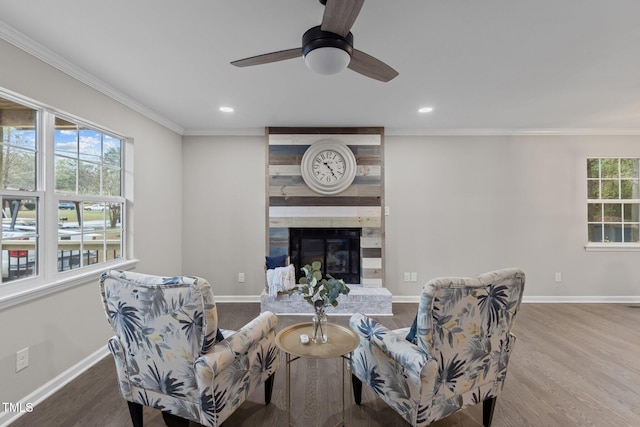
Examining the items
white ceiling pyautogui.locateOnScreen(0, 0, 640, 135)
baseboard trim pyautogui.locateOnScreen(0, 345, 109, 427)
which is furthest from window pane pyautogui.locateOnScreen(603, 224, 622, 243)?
baseboard trim pyautogui.locateOnScreen(0, 345, 109, 427)

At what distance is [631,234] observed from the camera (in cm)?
414

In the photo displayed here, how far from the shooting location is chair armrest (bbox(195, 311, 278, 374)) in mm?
1380

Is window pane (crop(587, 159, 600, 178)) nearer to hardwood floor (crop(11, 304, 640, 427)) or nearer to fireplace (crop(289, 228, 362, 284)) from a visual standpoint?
hardwood floor (crop(11, 304, 640, 427))

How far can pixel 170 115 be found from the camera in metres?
3.45

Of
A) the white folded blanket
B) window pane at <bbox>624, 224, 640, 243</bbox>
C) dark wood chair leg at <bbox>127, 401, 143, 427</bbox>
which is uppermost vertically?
window pane at <bbox>624, 224, 640, 243</bbox>

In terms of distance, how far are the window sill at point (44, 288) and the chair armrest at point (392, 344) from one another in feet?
7.51

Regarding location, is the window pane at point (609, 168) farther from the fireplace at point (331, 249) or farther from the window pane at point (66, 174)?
the window pane at point (66, 174)

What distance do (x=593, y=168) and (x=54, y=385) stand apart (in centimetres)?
687

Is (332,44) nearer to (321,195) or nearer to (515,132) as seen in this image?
(321,195)

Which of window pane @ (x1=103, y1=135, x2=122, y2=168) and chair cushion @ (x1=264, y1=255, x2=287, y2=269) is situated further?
chair cushion @ (x1=264, y1=255, x2=287, y2=269)

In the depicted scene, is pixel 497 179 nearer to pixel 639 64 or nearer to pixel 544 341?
pixel 639 64

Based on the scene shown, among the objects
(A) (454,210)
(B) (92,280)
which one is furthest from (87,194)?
(A) (454,210)

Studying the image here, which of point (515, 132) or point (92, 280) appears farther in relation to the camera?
point (515, 132)

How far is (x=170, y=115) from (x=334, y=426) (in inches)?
146
